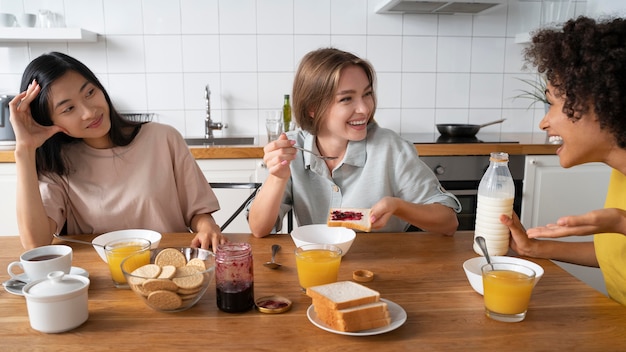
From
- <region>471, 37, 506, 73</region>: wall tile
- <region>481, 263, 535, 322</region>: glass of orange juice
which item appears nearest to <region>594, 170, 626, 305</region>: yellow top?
<region>481, 263, 535, 322</region>: glass of orange juice

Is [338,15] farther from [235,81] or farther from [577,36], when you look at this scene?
[577,36]

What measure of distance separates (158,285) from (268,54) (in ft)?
8.13

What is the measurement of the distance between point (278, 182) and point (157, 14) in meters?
2.13

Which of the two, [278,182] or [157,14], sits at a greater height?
[157,14]

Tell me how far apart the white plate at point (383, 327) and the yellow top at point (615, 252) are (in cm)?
62

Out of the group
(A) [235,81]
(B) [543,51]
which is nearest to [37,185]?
(B) [543,51]

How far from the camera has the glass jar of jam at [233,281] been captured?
98 centimetres

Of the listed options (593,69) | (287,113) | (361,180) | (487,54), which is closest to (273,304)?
(361,180)

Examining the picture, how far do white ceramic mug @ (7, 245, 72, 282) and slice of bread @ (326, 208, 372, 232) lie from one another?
0.66 m

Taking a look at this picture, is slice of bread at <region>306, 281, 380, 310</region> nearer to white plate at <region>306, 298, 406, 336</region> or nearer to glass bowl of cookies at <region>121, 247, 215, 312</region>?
white plate at <region>306, 298, 406, 336</region>

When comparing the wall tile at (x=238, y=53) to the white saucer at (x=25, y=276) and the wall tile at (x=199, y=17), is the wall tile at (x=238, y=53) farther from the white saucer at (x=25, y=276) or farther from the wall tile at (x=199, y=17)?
the white saucer at (x=25, y=276)

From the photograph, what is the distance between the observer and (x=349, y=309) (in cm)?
88

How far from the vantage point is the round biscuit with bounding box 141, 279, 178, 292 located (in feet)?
3.10

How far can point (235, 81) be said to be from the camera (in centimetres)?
323
